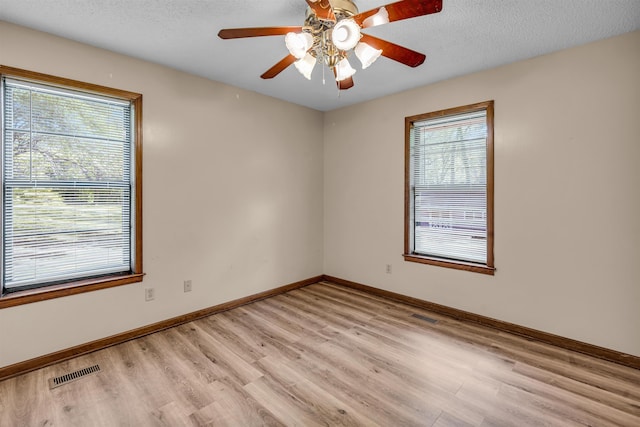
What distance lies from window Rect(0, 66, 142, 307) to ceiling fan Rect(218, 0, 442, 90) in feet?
5.61

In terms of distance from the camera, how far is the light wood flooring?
189 centimetres

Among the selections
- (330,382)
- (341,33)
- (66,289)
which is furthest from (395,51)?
(66,289)

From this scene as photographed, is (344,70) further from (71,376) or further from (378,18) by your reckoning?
(71,376)

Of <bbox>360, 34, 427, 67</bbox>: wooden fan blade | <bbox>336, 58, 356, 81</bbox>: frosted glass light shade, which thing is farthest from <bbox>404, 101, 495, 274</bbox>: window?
<bbox>336, 58, 356, 81</bbox>: frosted glass light shade

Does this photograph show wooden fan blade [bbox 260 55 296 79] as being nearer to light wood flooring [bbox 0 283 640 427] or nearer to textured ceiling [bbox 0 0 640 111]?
textured ceiling [bbox 0 0 640 111]

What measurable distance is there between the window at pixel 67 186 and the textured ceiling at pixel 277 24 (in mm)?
465

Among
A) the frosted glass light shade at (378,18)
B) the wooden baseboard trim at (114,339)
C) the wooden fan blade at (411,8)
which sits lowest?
the wooden baseboard trim at (114,339)

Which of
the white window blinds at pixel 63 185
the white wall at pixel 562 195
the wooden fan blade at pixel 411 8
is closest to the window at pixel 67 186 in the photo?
the white window blinds at pixel 63 185

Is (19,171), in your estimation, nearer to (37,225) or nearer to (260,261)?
(37,225)

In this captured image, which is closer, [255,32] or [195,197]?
[255,32]

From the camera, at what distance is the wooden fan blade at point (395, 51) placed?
1.81 meters

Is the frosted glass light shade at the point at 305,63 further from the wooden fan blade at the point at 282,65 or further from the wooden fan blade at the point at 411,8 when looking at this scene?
the wooden fan blade at the point at 411,8

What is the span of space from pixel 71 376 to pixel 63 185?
148 cm

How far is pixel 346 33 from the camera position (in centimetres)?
161
